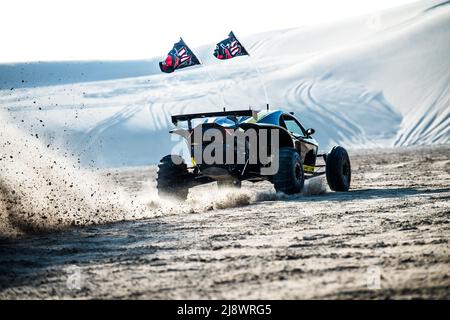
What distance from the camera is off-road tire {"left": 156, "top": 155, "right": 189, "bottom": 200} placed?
33.2 feet

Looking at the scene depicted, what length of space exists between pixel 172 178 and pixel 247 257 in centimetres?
559

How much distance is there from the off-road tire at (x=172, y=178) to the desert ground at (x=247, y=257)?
7.22ft

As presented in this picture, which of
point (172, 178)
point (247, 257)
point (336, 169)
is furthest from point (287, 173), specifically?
point (247, 257)

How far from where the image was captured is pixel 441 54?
54.2 metres

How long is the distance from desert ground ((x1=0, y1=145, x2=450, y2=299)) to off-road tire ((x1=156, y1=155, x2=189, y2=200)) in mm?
2202

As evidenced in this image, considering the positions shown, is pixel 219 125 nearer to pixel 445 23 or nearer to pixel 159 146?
pixel 159 146

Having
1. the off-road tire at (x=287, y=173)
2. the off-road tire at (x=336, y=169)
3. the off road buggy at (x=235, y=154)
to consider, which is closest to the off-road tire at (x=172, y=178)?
the off road buggy at (x=235, y=154)

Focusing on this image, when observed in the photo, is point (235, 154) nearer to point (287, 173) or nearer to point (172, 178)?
point (287, 173)

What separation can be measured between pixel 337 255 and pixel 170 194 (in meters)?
5.87

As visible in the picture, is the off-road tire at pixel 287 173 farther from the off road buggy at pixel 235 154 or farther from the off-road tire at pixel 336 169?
the off-road tire at pixel 336 169

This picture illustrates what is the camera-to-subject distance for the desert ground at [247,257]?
3627mm

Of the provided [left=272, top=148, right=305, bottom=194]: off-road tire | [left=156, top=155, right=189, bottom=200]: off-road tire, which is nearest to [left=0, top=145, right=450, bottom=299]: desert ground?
[left=272, top=148, right=305, bottom=194]: off-road tire

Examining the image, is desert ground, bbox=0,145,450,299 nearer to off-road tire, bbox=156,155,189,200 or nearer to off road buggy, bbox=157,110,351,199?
off road buggy, bbox=157,110,351,199
